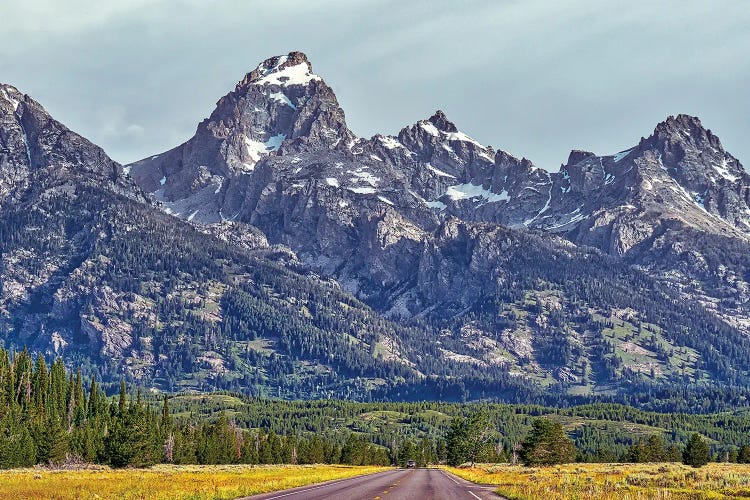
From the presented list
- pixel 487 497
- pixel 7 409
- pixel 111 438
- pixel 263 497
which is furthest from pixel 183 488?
pixel 7 409

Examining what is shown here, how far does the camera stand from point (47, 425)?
158625mm

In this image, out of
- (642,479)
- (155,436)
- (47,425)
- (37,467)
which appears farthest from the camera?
(155,436)

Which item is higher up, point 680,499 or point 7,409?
point 7,409

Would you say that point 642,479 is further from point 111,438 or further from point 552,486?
point 111,438

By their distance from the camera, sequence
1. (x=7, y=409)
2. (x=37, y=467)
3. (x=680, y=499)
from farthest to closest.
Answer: (x=7, y=409)
(x=37, y=467)
(x=680, y=499)

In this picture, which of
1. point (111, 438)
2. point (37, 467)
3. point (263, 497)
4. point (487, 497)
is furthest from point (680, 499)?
point (111, 438)

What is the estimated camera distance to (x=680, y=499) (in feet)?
197

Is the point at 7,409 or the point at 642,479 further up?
the point at 7,409

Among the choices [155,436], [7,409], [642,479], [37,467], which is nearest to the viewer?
[642,479]

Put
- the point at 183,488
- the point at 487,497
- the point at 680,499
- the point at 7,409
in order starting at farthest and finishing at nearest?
the point at 7,409, the point at 183,488, the point at 487,497, the point at 680,499

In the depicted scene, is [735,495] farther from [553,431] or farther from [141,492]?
[553,431]

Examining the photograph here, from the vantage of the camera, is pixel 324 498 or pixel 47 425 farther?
pixel 47 425

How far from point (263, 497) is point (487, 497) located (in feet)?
56.1

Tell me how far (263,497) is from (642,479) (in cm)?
4139
